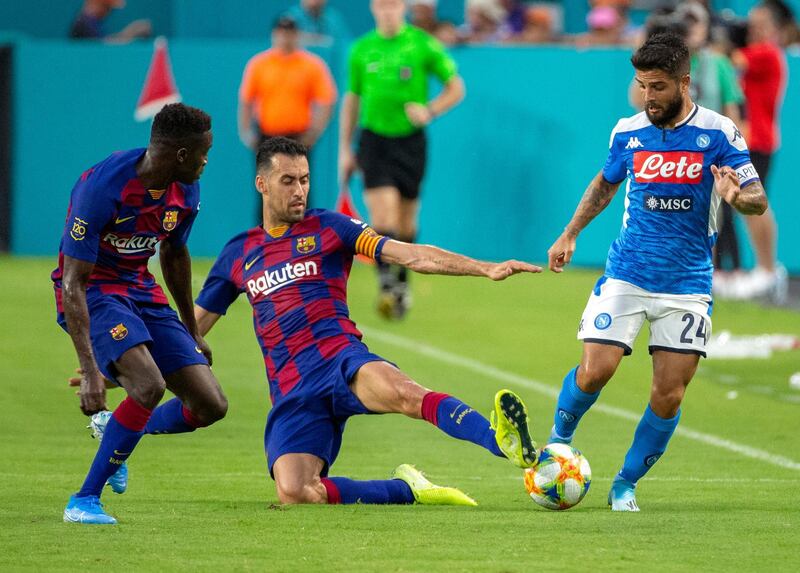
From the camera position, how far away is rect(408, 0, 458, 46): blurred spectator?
789 inches

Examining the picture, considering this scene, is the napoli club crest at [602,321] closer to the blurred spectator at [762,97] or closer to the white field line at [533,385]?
the white field line at [533,385]

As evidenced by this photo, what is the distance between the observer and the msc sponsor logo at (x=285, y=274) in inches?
299

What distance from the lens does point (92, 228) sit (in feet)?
22.8

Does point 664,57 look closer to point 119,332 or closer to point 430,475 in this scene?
point 430,475

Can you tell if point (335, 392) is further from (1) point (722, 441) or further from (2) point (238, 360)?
(2) point (238, 360)

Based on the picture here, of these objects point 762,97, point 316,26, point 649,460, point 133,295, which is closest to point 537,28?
point 316,26

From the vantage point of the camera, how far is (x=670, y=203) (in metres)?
7.30

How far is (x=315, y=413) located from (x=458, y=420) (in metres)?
0.94

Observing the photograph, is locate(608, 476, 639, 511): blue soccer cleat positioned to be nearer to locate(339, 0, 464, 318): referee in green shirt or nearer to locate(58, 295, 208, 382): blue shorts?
locate(58, 295, 208, 382): blue shorts

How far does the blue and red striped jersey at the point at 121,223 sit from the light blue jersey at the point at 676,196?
2032mm

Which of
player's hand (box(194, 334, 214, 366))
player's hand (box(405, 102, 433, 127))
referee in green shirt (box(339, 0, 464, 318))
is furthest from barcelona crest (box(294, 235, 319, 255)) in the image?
referee in green shirt (box(339, 0, 464, 318))

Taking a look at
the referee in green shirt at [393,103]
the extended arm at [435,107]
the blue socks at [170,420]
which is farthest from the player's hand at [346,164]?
the blue socks at [170,420]

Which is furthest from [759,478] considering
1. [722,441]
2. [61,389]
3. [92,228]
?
[61,389]

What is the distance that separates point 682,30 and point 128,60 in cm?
888
